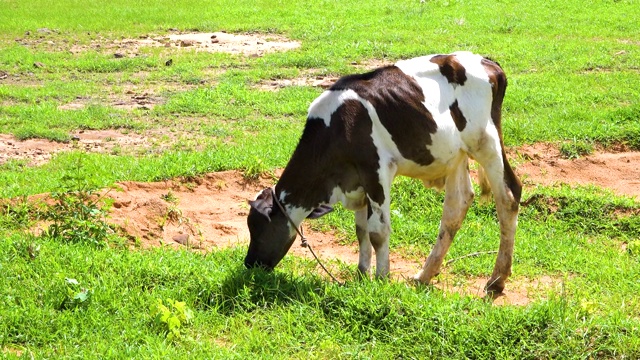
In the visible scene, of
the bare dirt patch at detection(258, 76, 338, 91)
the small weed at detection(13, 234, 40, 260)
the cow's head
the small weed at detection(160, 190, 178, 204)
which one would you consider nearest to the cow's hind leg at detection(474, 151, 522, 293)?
the cow's head

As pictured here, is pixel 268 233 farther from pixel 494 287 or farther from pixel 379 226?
pixel 494 287

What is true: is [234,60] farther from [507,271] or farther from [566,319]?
[566,319]

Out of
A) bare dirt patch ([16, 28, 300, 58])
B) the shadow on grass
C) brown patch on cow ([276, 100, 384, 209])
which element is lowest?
bare dirt patch ([16, 28, 300, 58])

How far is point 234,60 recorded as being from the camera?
15594 mm

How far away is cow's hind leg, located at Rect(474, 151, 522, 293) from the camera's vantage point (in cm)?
704

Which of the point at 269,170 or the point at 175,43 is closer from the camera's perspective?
the point at 269,170

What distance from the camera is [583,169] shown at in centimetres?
1026

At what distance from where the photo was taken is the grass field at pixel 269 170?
18.6ft

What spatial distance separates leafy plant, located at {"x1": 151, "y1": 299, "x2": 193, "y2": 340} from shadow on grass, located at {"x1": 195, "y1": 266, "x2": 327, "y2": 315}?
296mm

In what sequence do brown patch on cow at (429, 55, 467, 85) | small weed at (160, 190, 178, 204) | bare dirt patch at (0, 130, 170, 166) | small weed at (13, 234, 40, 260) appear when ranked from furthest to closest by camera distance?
bare dirt patch at (0, 130, 170, 166)
small weed at (160, 190, 178, 204)
brown patch on cow at (429, 55, 467, 85)
small weed at (13, 234, 40, 260)

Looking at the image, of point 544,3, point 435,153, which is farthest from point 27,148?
point 544,3

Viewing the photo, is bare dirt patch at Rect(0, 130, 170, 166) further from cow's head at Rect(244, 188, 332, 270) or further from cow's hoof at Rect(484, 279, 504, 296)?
cow's hoof at Rect(484, 279, 504, 296)

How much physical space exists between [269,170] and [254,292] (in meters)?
3.48

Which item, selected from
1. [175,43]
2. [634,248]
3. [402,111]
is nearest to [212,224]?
[402,111]
